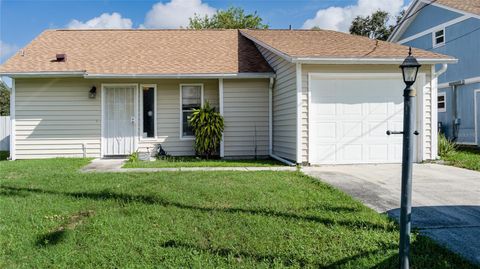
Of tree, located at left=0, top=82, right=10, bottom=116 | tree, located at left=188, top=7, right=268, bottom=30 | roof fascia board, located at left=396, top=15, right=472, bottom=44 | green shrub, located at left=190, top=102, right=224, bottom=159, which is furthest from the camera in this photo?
tree, located at left=0, top=82, right=10, bottom=116

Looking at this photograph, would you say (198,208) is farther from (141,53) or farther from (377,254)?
(141,53)

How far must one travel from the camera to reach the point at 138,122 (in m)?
11.1

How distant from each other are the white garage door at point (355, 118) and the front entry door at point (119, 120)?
5.34m

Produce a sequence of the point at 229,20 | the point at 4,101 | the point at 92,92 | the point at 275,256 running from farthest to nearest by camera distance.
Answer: the point at 4,101 → the point at 229,20 → the point at 92,92 → the point at 275,256

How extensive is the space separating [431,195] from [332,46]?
5226 millimetres

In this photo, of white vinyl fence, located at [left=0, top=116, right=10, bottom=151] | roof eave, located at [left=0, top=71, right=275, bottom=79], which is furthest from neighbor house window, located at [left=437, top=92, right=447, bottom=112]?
white vinyl fence, located at [left=0, top=116, right=10, bottom=151]

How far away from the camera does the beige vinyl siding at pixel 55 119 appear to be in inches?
425

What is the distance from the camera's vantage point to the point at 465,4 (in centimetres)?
1505

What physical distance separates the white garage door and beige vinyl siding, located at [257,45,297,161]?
1.55 feet

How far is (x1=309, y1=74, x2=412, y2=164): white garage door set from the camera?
896cm

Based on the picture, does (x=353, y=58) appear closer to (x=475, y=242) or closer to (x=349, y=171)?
(x=349, y=171)

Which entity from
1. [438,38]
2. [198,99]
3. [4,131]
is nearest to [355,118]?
[198,99]

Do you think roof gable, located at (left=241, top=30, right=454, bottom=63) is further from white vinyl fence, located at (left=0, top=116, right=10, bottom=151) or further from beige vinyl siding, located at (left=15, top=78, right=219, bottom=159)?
white vinyl fence, located at (left=0, top=116, right=10, bottom=151)

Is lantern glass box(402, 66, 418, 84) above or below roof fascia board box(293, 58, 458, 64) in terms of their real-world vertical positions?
below
